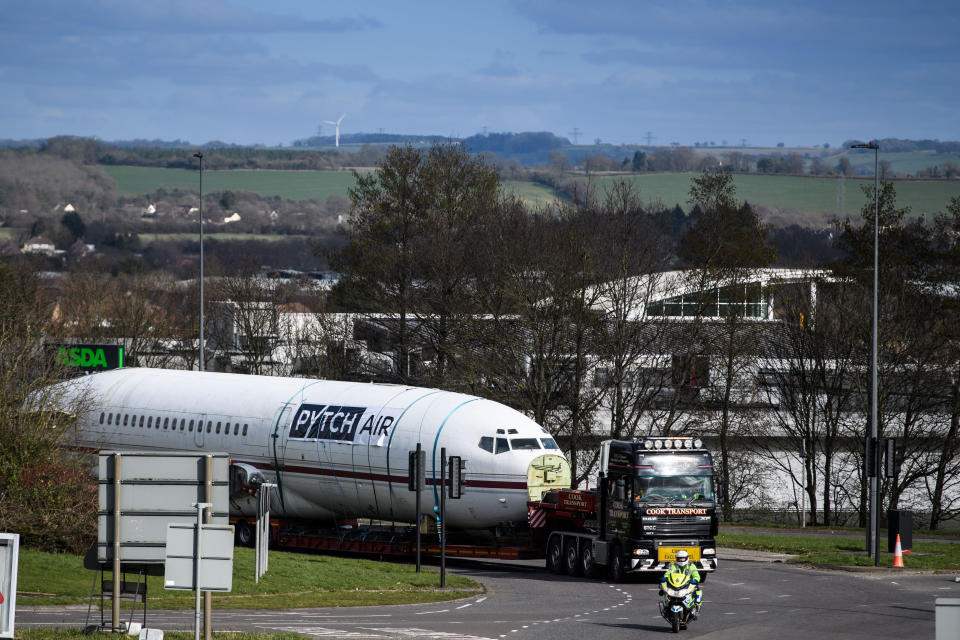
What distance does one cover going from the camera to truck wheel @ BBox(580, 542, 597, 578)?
106ft

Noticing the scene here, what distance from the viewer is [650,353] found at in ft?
170

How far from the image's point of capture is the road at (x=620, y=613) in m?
22.8

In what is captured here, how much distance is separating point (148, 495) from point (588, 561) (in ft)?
54.1

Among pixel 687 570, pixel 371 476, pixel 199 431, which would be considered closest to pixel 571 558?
pixel 371 476

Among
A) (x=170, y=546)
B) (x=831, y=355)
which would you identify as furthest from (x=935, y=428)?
(x=170, y=546)

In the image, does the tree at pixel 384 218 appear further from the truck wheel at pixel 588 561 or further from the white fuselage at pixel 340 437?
the truck wheel at pixel 588 561

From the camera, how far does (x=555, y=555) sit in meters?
33.9

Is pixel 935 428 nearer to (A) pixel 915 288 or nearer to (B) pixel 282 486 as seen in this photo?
(A) pixel 915 288

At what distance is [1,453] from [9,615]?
58.8 ft

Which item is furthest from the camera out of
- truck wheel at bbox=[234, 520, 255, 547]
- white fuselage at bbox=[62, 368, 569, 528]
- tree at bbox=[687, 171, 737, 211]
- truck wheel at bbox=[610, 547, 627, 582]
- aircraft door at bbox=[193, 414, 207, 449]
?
tree at bbox=[687, 171, 737, 211]

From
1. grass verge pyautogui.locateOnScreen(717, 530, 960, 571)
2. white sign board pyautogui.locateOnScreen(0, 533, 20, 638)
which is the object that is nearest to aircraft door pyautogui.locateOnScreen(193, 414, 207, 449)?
grass verge pyautogui.locateOnScreen(717, 530, 960, 571)

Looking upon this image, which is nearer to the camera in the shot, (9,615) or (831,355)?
(9,615)

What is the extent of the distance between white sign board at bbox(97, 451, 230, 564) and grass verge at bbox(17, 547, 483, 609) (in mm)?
7839

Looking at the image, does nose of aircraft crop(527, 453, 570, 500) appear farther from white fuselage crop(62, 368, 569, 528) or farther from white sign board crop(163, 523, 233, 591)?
white sign board crop(163, 523, 233, 591)
